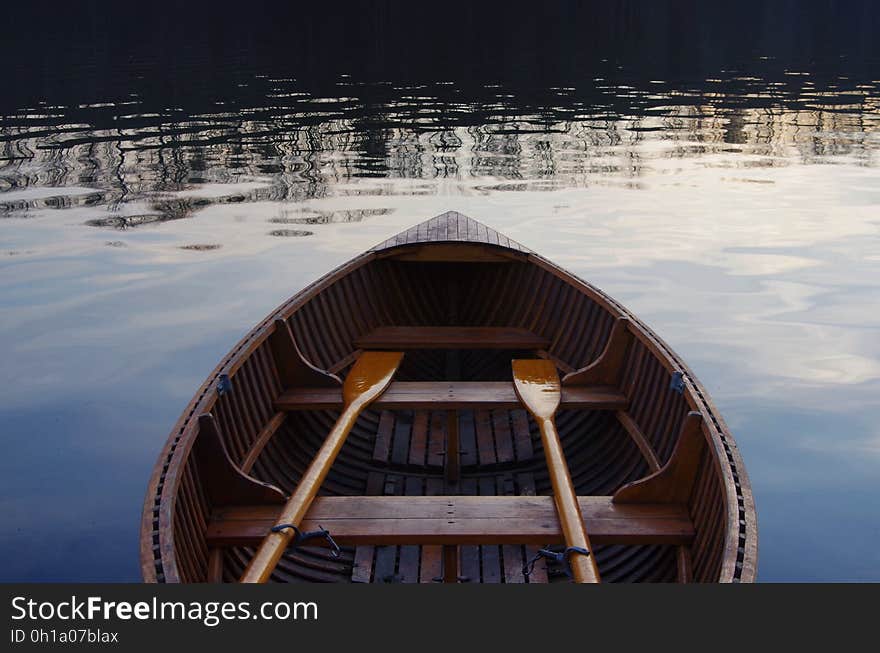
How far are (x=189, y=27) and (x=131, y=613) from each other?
59.0 metres

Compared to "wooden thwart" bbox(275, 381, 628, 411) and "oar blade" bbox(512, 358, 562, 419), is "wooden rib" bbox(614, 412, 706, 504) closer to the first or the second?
"oar blade" bbox(512, 358, 562, 419)

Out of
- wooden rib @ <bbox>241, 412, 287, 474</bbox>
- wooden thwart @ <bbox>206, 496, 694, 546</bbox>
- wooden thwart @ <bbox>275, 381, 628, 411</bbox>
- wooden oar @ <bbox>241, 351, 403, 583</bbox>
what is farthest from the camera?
wooden thwart @ <bbox>275, 381, 628, 411</bbox>

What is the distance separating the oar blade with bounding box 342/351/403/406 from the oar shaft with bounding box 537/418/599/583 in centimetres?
161

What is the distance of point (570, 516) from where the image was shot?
16.1 ft

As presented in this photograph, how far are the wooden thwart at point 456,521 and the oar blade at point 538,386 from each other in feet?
4.04

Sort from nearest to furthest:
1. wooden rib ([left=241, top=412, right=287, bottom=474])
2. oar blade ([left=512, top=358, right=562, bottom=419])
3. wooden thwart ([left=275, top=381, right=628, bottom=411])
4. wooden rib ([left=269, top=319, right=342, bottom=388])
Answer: wooden rib ([left=241, top=412, right=287, bottom=474])
oar blade ([left=512, top=358, right=562, bottom=419])
wooden thwart ([left=275, top=381, right=628, bottom=411])
wooden rib ([left=269, top=319, right=342, bottom=388])

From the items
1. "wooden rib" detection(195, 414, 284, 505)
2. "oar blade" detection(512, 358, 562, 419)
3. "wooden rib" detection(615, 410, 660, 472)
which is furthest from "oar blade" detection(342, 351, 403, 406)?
"wooden rib" detection(615, 410, 660, 472)

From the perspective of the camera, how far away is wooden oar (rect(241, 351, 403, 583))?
441cm

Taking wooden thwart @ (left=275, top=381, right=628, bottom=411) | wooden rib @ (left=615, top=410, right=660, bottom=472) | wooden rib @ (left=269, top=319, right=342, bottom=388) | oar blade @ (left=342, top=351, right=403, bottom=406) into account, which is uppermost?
wooden rib @ (left=269, top=319, right=342, bottom=388)

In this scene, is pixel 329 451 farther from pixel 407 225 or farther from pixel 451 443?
pixel 407 225

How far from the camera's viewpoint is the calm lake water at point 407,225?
825 centimetres

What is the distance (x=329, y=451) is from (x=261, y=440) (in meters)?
0.95

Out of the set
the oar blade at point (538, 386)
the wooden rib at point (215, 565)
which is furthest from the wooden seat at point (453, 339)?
the wooden rib at point (215, 565)

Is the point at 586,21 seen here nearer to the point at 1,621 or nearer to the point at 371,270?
the point at 371,270
